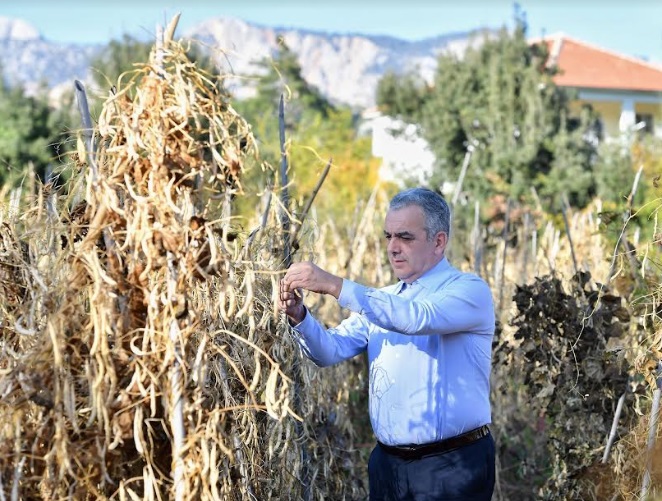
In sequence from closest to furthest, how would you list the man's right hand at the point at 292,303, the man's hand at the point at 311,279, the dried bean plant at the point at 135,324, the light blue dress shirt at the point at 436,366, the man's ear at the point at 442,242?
1. the dried bean plant at the point at 135,324
2. the man's hand at the point at 311,279
3. the man's right hand at the point at 292,303
4. the light blue dress shirt at the point at 436,366
5. the man's ear at the point at 442,242

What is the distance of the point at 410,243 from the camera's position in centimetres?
330

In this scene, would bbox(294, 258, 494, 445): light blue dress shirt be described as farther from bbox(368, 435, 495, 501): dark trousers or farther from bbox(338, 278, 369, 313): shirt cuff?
bbox(338, 278, 369, 313): shirt cuff

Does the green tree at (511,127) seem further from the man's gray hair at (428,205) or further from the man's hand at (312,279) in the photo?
the man's hand at (312,279)

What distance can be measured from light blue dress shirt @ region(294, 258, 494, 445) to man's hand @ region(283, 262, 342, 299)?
449mm

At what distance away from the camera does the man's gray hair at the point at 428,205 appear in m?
3.30

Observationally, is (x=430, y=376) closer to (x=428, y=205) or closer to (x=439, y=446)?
(x=439, y=446)

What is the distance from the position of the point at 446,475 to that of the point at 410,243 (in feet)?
A: 2.65

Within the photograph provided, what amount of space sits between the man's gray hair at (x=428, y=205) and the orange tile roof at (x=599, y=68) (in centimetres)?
3286

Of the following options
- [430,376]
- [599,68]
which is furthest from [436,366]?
[599,68]

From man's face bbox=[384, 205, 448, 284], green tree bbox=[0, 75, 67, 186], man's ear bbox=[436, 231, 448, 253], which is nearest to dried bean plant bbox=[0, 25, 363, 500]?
man's face bbox=[384, 205, 448, 284]

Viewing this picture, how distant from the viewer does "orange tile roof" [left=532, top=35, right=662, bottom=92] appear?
1417 inches

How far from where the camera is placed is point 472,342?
3.31 metres

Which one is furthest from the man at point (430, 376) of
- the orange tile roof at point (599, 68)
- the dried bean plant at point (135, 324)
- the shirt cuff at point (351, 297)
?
the orange tile roof at point (599, 68)

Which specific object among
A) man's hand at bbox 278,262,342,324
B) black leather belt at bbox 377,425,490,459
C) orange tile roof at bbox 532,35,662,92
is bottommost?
black leather belt at bbox 377,425,490,459
